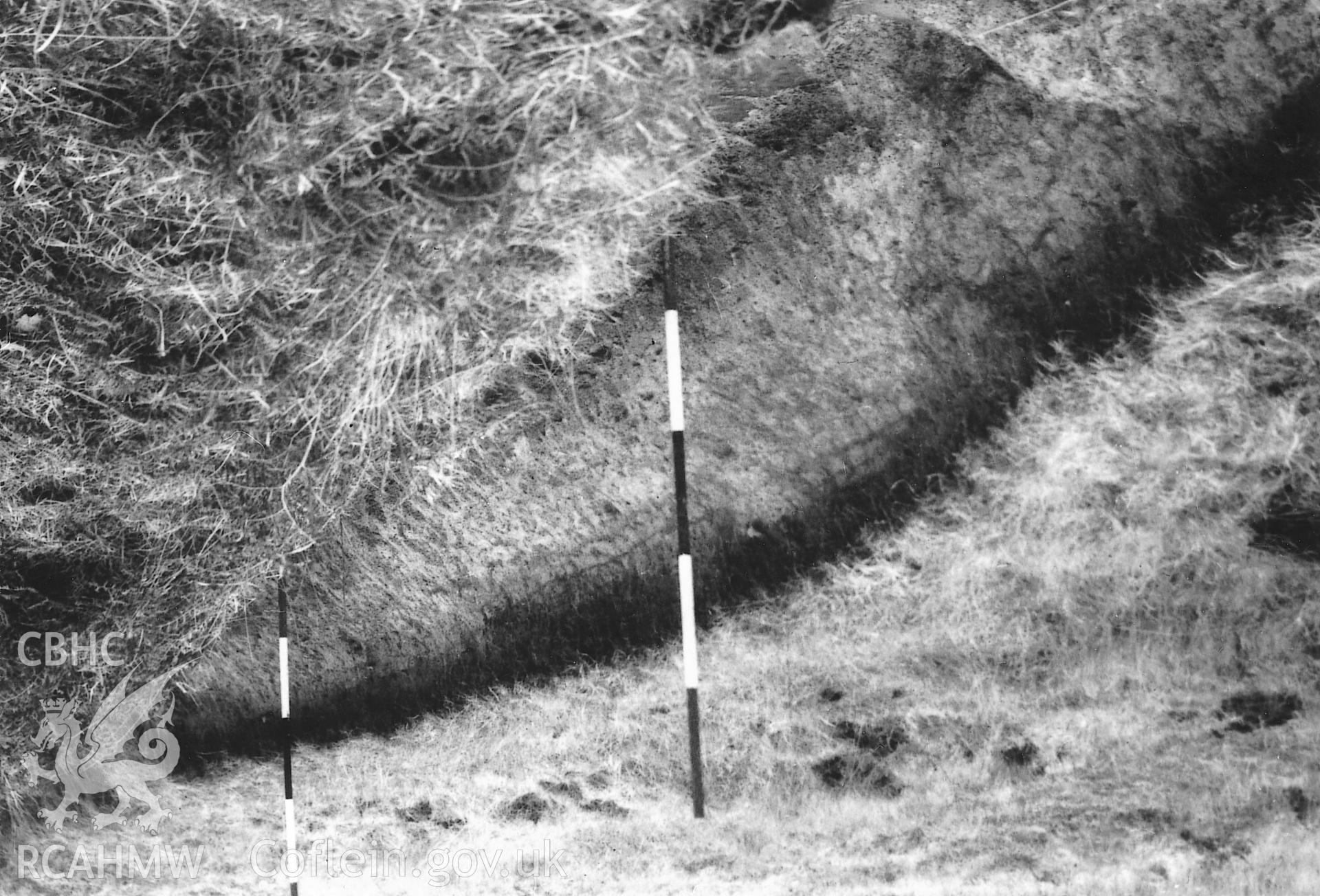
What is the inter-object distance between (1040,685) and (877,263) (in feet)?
4.06

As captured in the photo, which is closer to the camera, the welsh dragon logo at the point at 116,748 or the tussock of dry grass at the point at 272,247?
the tussock of dry grass at the point at 272,247

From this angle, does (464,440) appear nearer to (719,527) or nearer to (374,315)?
(374,315)

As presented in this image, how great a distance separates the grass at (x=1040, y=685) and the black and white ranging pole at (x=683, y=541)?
0.15ft

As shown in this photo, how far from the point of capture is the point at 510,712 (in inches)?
94.2

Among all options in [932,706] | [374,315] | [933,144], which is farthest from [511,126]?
[932,706]

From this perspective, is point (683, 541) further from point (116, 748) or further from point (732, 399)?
point (116, 748)

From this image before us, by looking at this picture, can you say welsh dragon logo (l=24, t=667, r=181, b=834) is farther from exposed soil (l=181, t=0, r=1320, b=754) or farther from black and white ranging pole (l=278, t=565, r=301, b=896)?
exposed soil (l=181, t=0, r=1320, b=754)

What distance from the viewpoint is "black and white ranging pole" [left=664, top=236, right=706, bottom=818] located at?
220 cm

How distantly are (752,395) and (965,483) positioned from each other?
621mm

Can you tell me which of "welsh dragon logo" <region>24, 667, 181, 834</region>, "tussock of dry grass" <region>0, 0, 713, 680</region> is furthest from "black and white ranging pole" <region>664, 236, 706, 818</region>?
"welsh dragon logo" <region>24, 667, 181, 834</region>

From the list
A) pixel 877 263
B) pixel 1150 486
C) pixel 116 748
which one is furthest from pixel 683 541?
pixel 116 748

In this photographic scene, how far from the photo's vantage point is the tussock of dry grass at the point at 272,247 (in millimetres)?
2164

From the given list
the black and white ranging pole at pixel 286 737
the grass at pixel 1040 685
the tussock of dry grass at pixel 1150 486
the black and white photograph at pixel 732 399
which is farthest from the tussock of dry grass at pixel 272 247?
the tussock of dry grass at pixel 1150 486

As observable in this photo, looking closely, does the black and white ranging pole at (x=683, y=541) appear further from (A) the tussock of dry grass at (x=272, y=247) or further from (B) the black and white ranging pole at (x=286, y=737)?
(B) the black and white ranging pole at (x=286, y=737)
